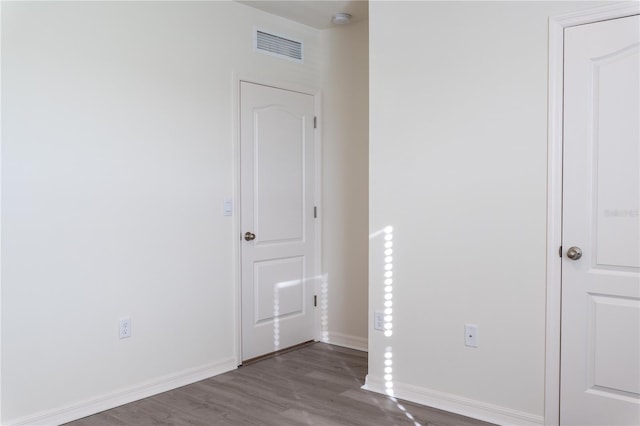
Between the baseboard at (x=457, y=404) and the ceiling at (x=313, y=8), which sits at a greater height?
the ceiling at (x=313, y=8)

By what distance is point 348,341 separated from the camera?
178 inches

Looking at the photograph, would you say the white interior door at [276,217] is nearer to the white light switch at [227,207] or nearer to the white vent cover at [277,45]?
the white light switch at [227,207]

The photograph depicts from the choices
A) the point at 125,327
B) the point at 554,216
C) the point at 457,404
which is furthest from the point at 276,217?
the point at 554,216

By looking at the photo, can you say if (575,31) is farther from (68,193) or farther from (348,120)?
(68,193)

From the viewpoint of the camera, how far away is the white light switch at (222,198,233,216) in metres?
3.90

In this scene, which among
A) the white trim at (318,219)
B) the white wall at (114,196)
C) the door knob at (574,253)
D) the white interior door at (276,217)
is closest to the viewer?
the door knob at (574,253)

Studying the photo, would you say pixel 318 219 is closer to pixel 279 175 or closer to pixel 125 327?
pixel 279 175

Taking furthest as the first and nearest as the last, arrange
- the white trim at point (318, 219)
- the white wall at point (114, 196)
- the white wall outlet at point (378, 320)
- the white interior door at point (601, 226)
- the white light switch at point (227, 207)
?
the white trim at point (318, 219) → the white light switch at point (227, 207) → the white wall outlet at point (378, 320) → the white wall at point (114, 196) → the white interior door at point (601, 226)

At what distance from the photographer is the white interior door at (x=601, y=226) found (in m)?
2.62

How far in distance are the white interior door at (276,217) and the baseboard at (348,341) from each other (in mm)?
182

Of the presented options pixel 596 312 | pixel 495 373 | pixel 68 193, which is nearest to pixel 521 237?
pixel 596 312

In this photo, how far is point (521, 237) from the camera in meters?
2.94

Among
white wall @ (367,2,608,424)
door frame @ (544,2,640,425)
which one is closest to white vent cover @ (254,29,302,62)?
white wall @ (367,2,608,424)

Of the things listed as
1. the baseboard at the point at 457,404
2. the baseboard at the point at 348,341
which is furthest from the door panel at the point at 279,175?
the baseboard at the point at 457,404
